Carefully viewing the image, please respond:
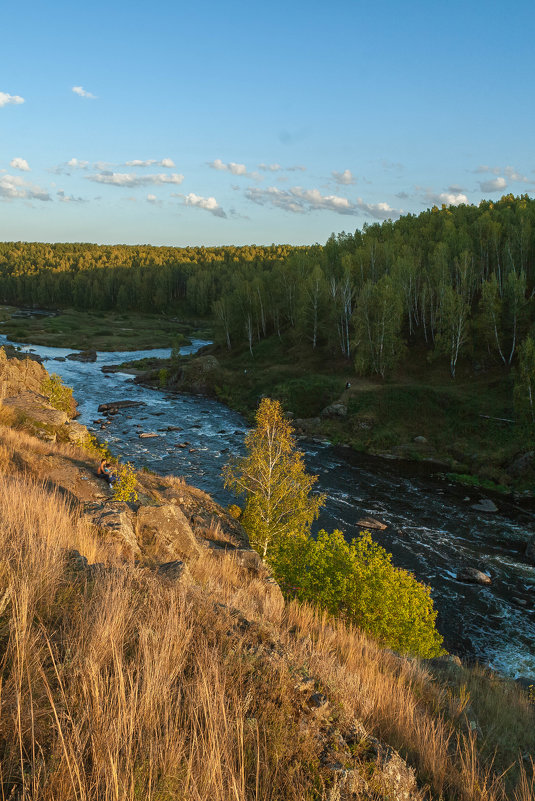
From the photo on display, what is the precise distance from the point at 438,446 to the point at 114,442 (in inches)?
1282

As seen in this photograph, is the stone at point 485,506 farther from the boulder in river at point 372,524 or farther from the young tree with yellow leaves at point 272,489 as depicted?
the young tree with yellow leaves at point 272,489

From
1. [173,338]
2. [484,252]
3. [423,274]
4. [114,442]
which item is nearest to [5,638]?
[114,442]

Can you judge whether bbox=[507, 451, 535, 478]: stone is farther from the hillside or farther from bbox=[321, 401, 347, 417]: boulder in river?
the hillside

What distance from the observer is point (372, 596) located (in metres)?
15.8

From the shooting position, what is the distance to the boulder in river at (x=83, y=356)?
88.9m

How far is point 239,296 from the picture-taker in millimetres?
82625

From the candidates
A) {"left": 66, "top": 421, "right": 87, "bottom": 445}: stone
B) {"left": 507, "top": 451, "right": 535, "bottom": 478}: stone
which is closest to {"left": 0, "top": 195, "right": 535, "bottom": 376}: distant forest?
{"left": 507, "top": 451, "right": 535, "bottom": 478}: stone

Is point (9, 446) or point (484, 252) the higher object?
point (484, 252)

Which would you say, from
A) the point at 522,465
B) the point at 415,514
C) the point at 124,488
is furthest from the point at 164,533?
the point at 522,465

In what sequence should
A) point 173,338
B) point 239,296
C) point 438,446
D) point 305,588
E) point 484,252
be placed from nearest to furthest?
1. point 305,588
2. point 438,446
3. point 484,252
4. point 239,296
5. point 173,338

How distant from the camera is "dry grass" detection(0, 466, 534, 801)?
303cm

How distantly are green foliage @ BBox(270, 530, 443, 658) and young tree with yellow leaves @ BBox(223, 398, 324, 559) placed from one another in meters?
6.05

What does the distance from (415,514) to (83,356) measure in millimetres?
76207

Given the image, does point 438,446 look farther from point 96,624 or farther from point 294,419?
point 96,624
